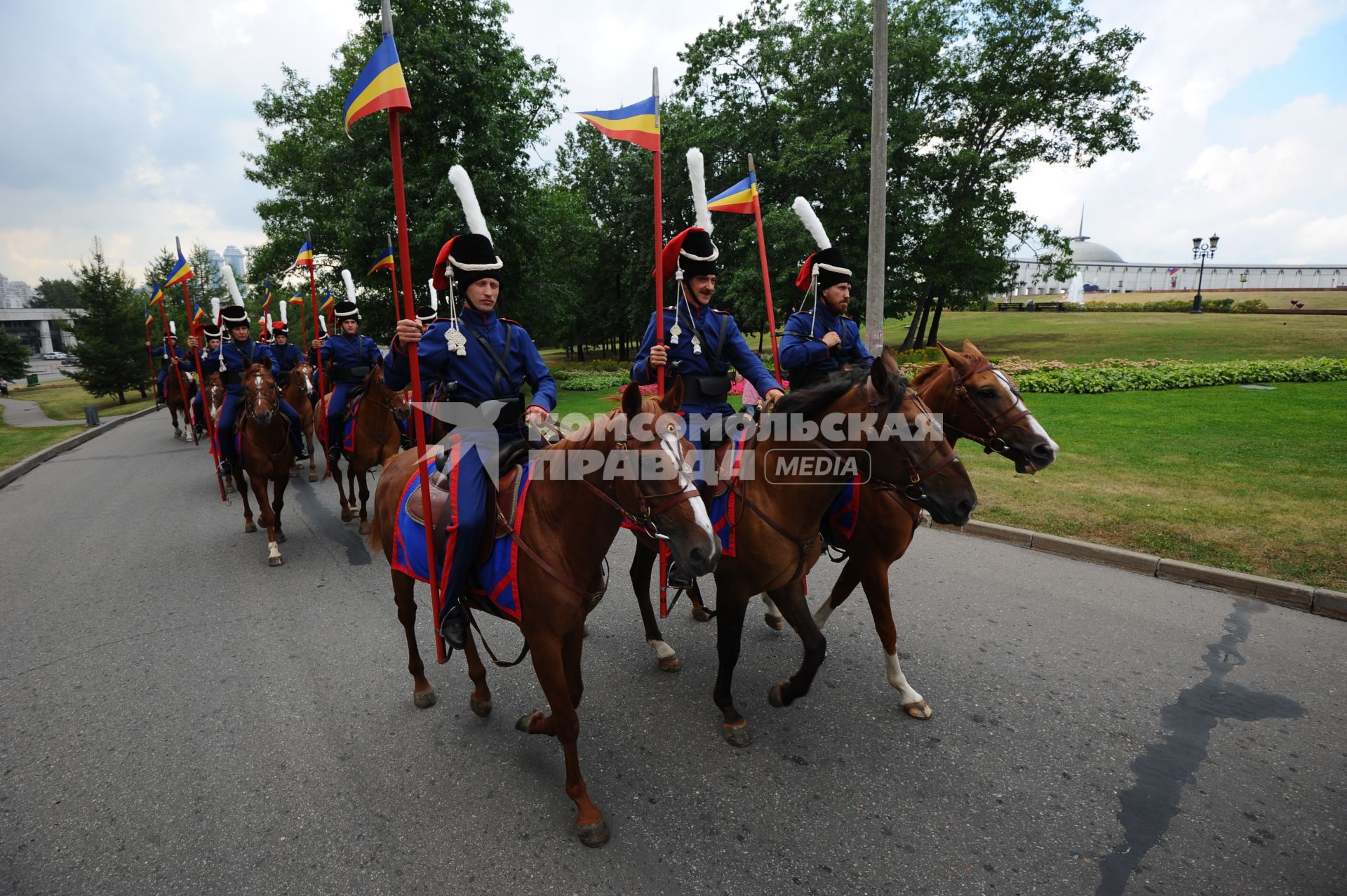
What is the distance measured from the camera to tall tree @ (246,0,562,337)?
17.0 m

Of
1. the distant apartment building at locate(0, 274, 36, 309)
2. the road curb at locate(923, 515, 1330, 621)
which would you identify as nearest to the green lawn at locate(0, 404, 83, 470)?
the road curb at locate(923, 515, 1330, 621)

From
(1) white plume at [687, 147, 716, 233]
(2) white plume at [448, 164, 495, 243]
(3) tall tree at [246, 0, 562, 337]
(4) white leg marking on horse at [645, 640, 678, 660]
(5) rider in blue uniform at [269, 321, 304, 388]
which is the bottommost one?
(4) white leg marking on horse at [645, 640, 678, 660]

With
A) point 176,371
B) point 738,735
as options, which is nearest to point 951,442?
point 738,735

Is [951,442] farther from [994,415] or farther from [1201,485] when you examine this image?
[1201,485]

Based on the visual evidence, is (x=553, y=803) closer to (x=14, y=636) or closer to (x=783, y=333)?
(x=783, y=333)

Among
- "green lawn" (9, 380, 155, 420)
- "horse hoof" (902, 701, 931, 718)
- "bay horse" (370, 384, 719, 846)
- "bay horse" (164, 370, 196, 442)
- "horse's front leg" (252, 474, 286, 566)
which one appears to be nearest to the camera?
"bay horse" (370, 384, 719, 846)

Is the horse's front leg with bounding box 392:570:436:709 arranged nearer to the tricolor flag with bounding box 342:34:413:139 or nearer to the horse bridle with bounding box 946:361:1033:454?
Result: the tricolor flag with bounding box 342:34:413:139

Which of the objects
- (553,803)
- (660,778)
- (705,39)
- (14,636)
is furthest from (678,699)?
(705,39)

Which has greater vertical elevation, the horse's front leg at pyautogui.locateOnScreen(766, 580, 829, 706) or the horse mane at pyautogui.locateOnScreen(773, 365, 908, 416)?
the horse mane at pyautogui.locateOnScreen(773, 365, 908, 416)

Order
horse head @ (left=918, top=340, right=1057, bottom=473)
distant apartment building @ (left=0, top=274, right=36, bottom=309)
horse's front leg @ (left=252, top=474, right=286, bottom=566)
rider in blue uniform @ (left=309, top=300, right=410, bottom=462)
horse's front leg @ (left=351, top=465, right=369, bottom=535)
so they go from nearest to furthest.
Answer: horse head @ (left=918, top=340, right=1057, bottom=473), horse's front leg @ (left=252, top=474, right=286, bottom=566), horse's front leg @ (left=351, top=465, right=369, bottom=535), rider in blue uniform @ (left=309, top=300, right=410, bottom=462), distant apartment building @ (left=0, top=274, right=36, bottom=309)

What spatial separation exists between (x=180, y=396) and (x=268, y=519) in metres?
12.0

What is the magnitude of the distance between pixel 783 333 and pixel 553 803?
3479mm

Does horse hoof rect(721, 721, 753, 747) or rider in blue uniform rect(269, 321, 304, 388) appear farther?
rider in blue uniform rect(269, 321, 304, 388)

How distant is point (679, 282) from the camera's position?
4461 millimetres
